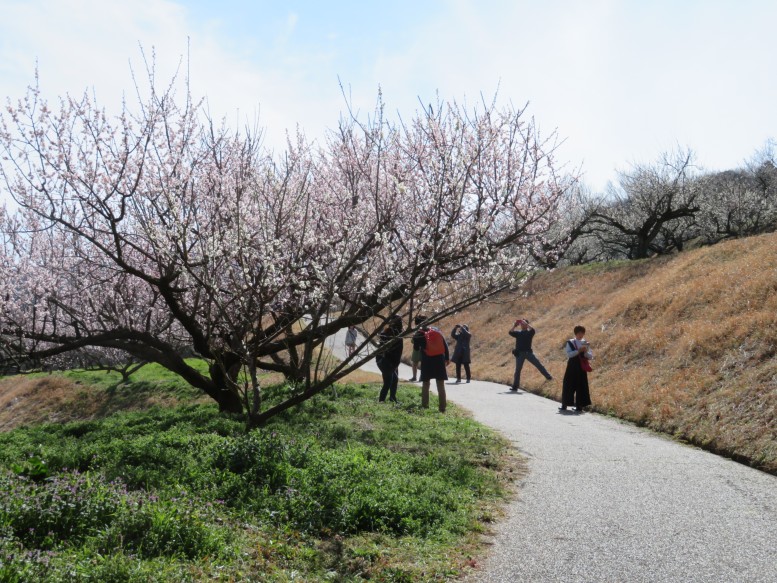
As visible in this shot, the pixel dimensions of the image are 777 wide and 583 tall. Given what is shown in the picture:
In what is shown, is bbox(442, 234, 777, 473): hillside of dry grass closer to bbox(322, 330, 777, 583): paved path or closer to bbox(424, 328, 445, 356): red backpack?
bbox(322, 330, 777, 583): paved path

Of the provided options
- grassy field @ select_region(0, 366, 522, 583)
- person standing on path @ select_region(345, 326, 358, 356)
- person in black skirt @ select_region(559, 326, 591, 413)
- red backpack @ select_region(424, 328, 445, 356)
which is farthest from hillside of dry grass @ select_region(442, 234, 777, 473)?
grassy field @ select_region(0, 366, 522, 583)

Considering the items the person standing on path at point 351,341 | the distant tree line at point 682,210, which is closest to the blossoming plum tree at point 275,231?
the person standing on path at point 351,341

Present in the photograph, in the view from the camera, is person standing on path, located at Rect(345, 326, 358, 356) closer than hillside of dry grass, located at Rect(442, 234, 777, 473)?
No

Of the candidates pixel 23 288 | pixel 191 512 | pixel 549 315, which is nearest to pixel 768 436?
pixel 191 512

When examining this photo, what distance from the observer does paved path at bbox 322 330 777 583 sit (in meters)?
4.96

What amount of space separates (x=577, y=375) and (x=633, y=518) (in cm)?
879

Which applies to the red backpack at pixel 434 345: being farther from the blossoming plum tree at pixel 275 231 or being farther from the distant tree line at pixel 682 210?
the distant tree line at pixel 682 210

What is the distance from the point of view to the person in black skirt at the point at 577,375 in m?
14.6

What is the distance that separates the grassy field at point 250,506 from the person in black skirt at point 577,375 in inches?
217

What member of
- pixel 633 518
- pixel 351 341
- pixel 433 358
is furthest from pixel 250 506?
pixel 433 358

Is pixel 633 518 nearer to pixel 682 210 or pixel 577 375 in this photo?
pixel 577 375

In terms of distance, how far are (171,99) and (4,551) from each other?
7838 millimetres

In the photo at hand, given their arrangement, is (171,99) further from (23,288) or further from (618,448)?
(618,448)

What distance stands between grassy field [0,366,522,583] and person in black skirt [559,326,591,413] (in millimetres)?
5503
